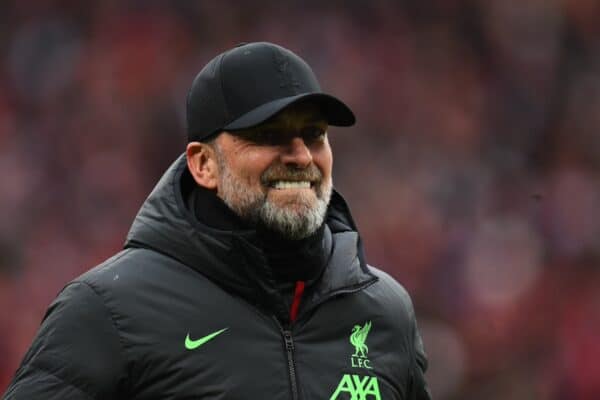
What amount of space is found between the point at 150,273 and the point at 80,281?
121 mm

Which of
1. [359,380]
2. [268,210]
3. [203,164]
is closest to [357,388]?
[359,380]

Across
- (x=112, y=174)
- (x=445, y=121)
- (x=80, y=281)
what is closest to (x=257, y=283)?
(x=80, y=281)

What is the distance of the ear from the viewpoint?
2131 mm

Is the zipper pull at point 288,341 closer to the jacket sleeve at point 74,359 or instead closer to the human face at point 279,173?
the human face at point 279,173

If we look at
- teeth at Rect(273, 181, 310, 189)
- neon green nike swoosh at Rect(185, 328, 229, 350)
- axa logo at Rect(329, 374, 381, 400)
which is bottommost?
axa logo at Rect(329, 374, 381, 400)

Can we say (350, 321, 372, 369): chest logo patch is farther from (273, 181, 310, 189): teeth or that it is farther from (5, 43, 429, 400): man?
(273, 181, 310, 189): teeth

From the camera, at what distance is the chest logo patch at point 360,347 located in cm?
215

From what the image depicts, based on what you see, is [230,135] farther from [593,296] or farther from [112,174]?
[593,296]

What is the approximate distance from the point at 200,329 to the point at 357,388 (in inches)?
12.0

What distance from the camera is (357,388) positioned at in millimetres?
2119

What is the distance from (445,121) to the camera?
6.38m

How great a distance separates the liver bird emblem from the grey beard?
215mm

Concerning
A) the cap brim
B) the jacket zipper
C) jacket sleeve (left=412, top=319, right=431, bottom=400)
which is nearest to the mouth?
the cap brim

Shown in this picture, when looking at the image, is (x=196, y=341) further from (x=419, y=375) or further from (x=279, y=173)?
(x=419, y=375)
